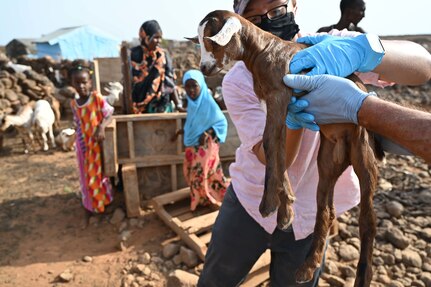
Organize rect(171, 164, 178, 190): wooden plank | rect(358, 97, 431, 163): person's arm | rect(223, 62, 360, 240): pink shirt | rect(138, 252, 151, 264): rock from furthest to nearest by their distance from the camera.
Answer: rect(171, 164, 178, 190): wooden plank
rect(138, 252, 151, 264): rock
rect(223, 62, 360, 240): pink shirt
rect(358, 97, 431, 163): person's arm

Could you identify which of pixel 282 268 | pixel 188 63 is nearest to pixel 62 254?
pixel 282 268

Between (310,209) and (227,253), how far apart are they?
572mm

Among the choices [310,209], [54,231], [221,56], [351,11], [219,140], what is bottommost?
[54,231]

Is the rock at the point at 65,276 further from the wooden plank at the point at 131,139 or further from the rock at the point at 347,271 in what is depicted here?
the rock at the point at 347,271

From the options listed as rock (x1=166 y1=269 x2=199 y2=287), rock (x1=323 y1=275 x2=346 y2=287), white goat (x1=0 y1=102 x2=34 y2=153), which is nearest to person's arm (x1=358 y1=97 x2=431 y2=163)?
rock (x1=166 y1=269 x2=199 y2=287)

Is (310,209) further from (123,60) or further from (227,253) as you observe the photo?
(123,60)

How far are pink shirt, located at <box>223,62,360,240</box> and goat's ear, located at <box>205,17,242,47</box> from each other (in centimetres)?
55

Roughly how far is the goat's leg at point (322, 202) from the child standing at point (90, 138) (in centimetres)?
342

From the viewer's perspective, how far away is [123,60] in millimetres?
4516

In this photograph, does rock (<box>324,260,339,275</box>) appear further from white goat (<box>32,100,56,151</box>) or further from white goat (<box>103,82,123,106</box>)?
white goat (<box>32,100,56,151</box>)

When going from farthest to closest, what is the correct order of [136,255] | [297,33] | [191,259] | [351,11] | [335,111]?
[351,11] → [136,255] → [191,259] → [297,33] → [335,111]

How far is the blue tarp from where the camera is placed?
22094mm

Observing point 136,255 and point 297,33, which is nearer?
point 297,33

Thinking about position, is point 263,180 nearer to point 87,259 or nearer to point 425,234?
point 87,259
